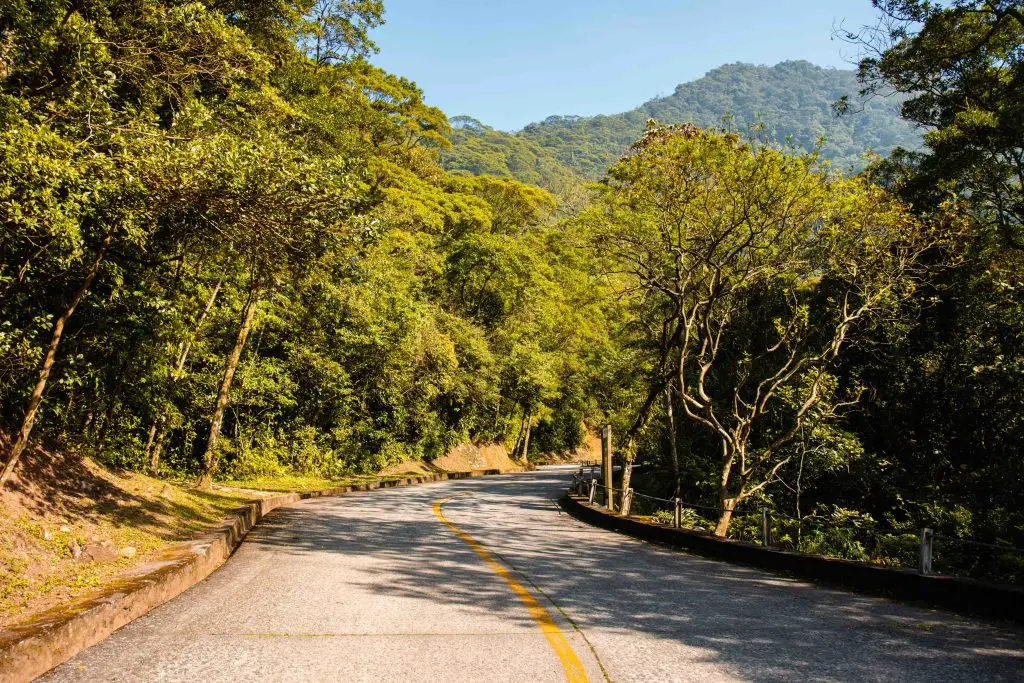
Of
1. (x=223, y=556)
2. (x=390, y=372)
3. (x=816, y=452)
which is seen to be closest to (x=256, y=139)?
(x=223, y=556)

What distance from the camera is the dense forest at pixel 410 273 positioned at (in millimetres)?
8359

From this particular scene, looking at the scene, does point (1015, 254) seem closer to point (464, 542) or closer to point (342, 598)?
point (464, 542)

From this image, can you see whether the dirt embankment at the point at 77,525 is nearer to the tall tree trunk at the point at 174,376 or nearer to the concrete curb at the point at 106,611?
the concrete curb at the point at 106,611

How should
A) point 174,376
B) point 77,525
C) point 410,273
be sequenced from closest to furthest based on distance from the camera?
point 77,525, point 174,376, point 410,273

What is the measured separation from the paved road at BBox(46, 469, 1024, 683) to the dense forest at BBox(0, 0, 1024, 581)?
147 inches

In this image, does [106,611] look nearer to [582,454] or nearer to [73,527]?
[73,527]

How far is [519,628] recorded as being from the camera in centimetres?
589

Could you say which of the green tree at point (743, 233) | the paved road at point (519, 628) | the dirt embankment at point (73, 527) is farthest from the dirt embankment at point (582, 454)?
the paved road at point (519, 628)

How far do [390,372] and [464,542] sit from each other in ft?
66.7

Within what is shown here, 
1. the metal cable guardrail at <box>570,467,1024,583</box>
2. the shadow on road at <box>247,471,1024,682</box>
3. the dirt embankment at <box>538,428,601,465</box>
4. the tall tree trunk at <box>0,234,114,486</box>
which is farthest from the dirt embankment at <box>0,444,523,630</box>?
the dirt embankment at <box>538,428,601,465</box>

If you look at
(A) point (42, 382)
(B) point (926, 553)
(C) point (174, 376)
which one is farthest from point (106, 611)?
(C) point (174, 376)

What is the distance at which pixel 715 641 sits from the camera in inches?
221

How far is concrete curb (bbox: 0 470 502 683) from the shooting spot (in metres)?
4.46

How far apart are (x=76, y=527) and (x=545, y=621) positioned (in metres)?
5.85
